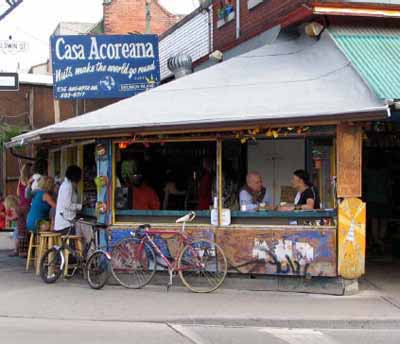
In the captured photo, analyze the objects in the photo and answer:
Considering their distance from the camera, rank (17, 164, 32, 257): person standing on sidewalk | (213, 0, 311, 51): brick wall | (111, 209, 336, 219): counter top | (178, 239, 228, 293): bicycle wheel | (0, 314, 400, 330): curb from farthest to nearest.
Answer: (17, 164, 32, 257): person standing on sidewalk < (213, 0, 311, 51): brick wall < (178, 239, 228, 293): bicycle wheel < (111, 209, 336, 219): counter top < (0, 314, 400, 330): curb

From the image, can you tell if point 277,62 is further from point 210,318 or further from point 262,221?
point 210,318

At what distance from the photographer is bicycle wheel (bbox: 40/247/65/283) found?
10.1 m

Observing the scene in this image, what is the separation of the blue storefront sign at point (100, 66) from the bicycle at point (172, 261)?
541 cm

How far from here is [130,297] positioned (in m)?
9.02

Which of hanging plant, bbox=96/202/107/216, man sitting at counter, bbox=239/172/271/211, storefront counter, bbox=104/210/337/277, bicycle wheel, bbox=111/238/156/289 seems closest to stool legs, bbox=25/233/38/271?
hanging plant, bbox=96/202/107/216

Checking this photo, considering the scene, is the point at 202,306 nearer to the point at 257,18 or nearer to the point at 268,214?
the point at 268,214

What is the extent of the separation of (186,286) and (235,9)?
22.5ft

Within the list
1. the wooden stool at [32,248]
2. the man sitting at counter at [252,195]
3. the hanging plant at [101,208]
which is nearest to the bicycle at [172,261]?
the hanging plant at [101,208]

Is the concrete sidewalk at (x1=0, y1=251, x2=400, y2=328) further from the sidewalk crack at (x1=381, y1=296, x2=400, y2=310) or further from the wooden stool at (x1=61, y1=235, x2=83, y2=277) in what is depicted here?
the wooden stool at (x1=61, y1=235, x2=83, y2=277)

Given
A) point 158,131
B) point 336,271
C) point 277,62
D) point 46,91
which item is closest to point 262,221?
point 336,271

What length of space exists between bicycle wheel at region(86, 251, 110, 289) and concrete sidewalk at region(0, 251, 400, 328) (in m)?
0.13

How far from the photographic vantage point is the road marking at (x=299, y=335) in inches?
271

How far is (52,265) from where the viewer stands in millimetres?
10172

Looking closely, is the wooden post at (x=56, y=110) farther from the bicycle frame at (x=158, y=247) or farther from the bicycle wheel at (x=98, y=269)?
the bicycle frame at (x=158, y=247)
